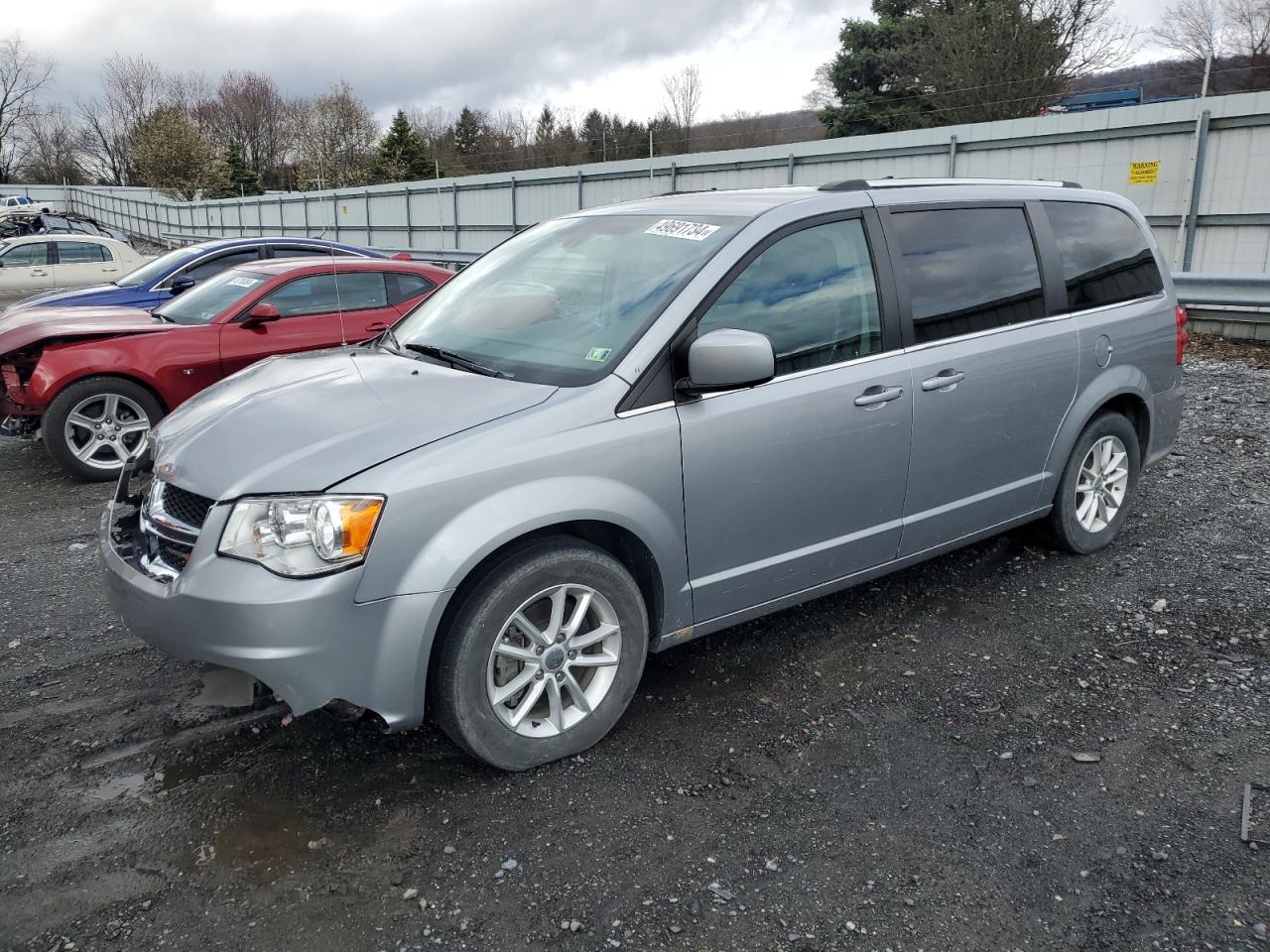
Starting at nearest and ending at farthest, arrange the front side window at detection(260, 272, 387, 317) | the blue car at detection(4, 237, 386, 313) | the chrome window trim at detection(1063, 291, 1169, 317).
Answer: the chrome window trim at detection(1063, 291, 1169, 317)
the front side window at detection(260, 272, 387, 317)
the blue car at detection(4, 237, 386, 313)

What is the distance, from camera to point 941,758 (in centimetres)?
325

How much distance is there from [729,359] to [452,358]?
44.6 inches

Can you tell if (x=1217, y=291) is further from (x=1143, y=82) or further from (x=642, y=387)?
(x=1143, y=82)

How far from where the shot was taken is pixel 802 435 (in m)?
3.53

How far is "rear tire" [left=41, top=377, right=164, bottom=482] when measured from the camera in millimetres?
6766

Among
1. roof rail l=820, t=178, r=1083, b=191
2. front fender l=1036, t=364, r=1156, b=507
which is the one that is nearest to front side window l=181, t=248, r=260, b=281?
roof rail l=820, t=178, r=1083, b=191

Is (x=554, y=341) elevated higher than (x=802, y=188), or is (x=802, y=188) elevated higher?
(x=802, y=188)

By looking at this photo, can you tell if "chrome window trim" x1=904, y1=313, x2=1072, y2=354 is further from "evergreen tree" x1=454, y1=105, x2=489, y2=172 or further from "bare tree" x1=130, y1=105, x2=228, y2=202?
"evergreen tree" x1=454, y1=105, x2=489, y2=172

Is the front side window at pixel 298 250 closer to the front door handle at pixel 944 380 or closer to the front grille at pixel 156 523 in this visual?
the front grille at pixel 156 523

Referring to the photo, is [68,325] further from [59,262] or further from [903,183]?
[59,262]

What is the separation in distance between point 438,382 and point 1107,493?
3646mm

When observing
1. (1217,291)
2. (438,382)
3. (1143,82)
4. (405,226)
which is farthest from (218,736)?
(1143,82)

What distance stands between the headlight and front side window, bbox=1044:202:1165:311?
11.5 feet

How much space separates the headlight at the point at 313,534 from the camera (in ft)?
8.92
